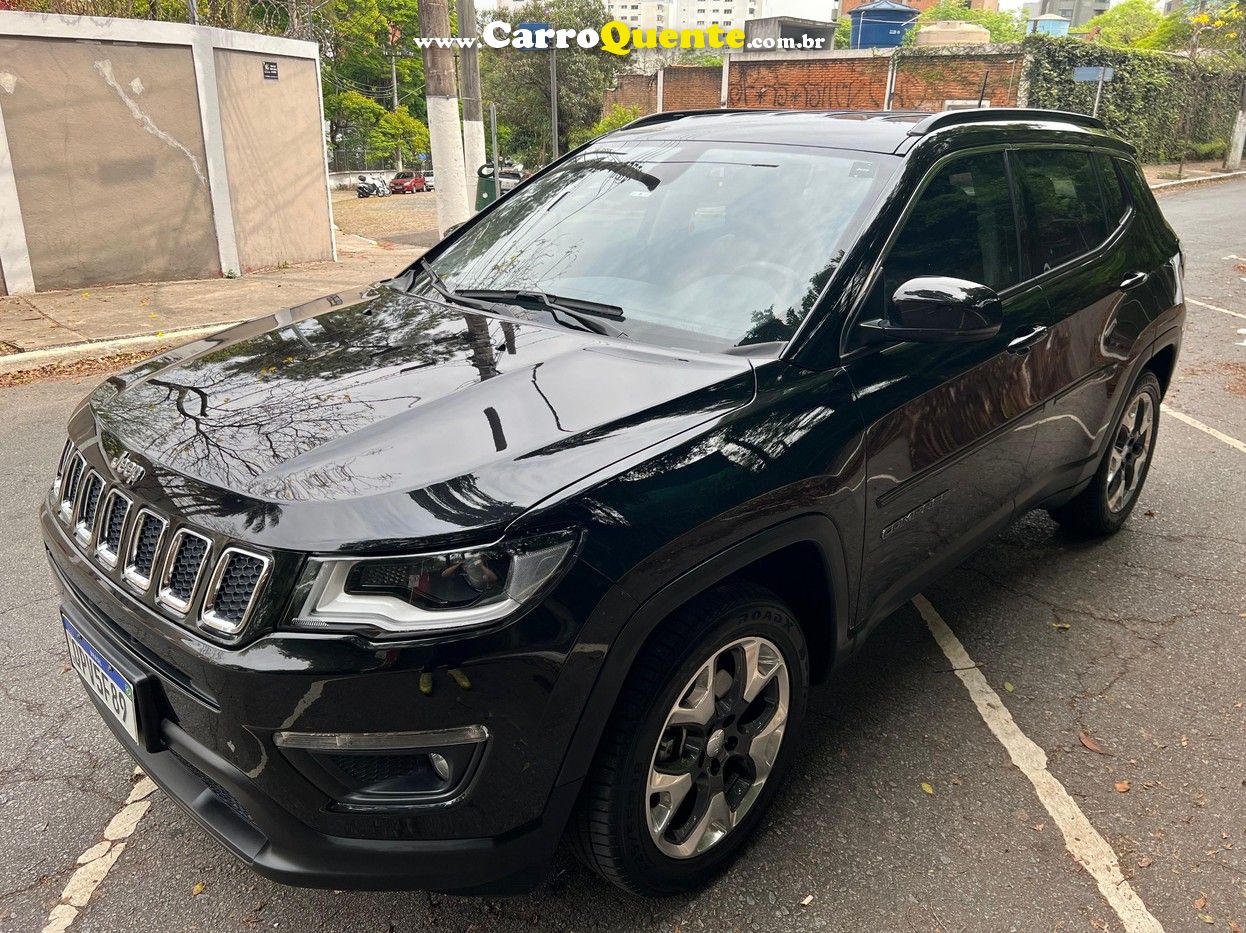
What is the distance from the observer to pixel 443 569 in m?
1.79

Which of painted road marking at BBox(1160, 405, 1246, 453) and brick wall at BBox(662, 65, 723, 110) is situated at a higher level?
brick wall at BBox(662, 65, 723, 110)

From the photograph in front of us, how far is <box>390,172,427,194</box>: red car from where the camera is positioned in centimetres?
4781

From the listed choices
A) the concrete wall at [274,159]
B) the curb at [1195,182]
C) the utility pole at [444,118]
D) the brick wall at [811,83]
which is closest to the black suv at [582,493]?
the utility pole at [444,118]

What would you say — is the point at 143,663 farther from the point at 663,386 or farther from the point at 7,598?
the point at 7,598

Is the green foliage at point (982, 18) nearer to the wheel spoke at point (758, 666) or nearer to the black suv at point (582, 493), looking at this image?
the black suv at point (582, 493)

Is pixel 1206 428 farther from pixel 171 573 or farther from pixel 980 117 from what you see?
pixel 171 573

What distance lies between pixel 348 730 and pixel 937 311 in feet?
5.80

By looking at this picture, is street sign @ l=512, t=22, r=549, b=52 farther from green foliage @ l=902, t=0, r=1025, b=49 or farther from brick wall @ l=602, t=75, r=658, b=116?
green foliage @ l=902, t=0, r=1025, b=49

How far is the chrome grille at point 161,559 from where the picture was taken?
1827 mm

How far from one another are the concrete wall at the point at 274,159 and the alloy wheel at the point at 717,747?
10.6 metres

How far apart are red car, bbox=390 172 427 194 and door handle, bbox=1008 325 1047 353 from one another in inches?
1866

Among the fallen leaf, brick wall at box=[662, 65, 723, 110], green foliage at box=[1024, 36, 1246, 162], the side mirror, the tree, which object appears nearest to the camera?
the side mirror

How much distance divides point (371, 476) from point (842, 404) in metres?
1.22

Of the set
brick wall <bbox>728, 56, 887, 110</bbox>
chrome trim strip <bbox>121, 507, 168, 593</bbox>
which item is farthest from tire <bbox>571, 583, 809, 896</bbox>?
brick wall <bbox>728, 56, 887, 110</bbox>
